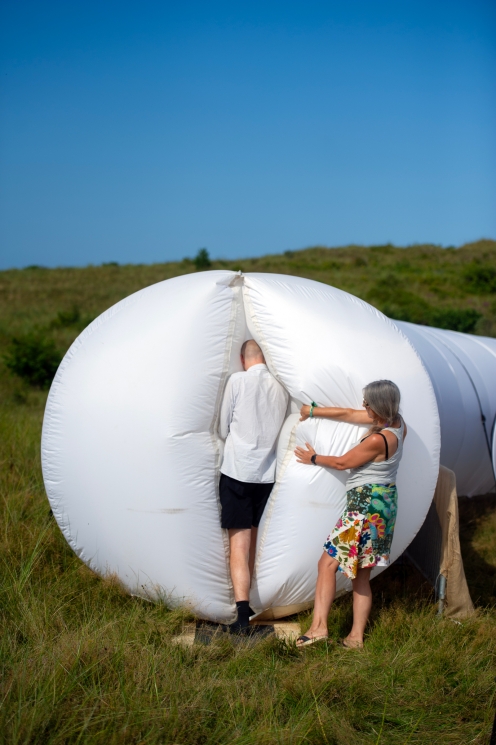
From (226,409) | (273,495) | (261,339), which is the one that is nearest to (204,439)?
(226,409)

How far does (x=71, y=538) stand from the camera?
4.44 m

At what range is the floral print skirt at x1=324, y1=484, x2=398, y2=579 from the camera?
3875 millimetres

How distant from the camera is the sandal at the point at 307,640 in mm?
3787

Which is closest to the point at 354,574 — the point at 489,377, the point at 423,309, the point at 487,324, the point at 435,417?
the point at 435,417

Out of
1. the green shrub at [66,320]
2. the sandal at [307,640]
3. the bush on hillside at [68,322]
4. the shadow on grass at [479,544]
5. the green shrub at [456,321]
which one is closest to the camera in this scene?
the sandal at [307,640]

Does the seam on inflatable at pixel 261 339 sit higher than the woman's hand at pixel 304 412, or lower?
higher

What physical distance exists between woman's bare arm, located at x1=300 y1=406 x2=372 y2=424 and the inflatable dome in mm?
50

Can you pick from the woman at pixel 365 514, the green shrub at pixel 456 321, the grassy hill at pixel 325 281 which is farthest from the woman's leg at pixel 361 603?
the green shrub at pixel 456 321

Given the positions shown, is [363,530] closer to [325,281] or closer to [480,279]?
[325,281]

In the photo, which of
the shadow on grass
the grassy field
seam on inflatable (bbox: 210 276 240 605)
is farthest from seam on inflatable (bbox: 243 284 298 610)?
the shadow on grass

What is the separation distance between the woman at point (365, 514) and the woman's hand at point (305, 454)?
0.12 m

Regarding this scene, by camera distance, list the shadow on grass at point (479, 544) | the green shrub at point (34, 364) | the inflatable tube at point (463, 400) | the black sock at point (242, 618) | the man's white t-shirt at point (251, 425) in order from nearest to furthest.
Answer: the black sock at point (242, 618)
the man's white t-shirt at point (251, 425)
the shadow on grass at point (479, 544)
the inflatable tube at point (463, 400)
the green shrub at point (34, 364)

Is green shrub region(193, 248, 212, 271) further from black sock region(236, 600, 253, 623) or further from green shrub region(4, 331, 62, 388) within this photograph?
black sock region(236, 600, 253, 623)

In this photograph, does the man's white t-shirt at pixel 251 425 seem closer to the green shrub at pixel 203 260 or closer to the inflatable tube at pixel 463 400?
the inflatable tube at pixel 463 400
